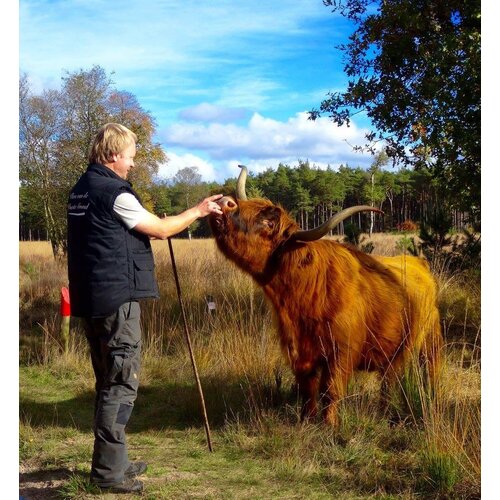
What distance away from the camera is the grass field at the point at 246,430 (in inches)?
169

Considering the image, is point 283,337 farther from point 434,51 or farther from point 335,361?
point 434,51

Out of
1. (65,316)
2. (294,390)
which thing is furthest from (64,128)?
(294,390)

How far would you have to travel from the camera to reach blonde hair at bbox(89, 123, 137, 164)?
4266mm

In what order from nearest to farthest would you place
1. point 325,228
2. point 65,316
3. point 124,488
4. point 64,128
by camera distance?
point 124,488 → point 325,228 → point 65,316 → point 64,128

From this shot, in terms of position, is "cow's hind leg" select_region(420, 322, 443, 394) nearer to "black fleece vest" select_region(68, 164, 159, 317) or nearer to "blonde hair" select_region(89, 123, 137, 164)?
"black fleece vest" select_region(68, 164, 159, 317)

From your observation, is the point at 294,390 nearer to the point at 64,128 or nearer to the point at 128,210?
the point at 128,210

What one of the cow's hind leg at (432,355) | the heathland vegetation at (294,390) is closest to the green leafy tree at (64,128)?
the heathland vegetation at (294,390)

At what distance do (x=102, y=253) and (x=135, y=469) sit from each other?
1.65 metres

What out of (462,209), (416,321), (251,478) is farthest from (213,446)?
(462,209)

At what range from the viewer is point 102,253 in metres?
4.08

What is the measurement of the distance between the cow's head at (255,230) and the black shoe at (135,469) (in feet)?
5.60

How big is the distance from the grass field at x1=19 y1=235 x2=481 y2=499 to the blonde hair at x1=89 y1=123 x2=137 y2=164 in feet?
7.52

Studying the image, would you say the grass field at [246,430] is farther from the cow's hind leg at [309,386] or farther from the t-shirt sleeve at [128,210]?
the t-shirt sleeve at [128,210]

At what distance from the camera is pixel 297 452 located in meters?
4.73
